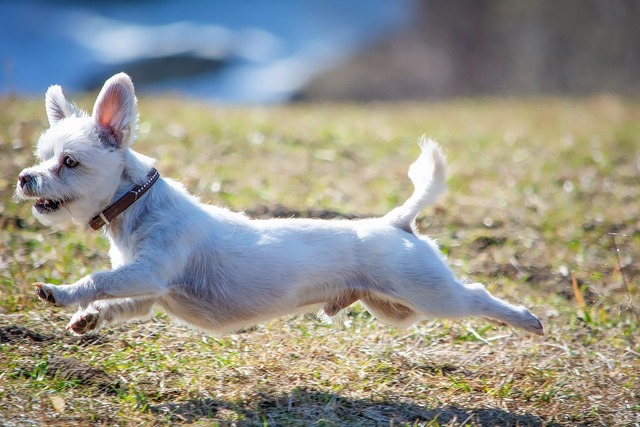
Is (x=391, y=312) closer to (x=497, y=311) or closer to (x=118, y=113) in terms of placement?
(x=497, y=311)

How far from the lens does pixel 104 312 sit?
3.52 meters

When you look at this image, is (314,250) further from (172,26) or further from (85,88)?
(172,26)

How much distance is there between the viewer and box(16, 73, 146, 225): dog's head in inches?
133

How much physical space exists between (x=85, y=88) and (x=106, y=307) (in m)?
12.9

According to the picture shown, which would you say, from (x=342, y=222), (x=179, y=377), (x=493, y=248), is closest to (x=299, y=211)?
(x=493, y=248)

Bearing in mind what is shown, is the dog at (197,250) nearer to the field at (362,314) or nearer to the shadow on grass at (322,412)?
the field at (362,314)

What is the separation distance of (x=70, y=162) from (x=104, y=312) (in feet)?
2.28

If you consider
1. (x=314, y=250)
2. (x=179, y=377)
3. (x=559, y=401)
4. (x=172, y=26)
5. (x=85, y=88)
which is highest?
(x=172, y=26)

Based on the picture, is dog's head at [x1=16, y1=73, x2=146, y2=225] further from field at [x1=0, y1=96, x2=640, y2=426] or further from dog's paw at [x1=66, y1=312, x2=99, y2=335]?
field at [x1=0, y1=96, x2=640, y2=426]

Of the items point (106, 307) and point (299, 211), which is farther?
point (299, 211)

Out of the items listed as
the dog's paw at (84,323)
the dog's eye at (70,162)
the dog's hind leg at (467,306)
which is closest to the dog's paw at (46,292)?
the dog's paw at (84,323)

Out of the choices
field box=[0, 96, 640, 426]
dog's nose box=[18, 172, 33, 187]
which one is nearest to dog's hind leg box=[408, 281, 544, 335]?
field box=[0, 96, 640, 426]

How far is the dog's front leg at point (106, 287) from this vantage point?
3.24m

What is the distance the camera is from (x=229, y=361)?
3.81 metres
